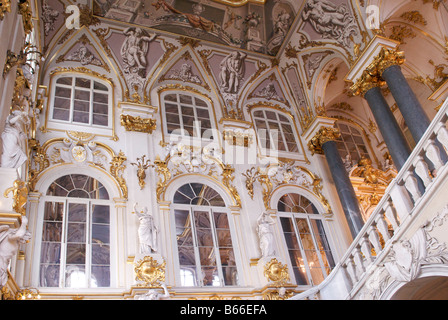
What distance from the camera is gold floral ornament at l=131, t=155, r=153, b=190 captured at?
1035 cm

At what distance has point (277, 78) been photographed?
1482 centimetres

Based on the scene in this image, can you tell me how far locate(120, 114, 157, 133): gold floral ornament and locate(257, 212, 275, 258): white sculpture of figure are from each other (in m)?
3.83

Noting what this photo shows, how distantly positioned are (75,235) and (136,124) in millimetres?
3527

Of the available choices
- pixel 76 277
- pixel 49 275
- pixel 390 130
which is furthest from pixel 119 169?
pixel 390 130

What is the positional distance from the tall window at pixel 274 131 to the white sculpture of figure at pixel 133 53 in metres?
3.92

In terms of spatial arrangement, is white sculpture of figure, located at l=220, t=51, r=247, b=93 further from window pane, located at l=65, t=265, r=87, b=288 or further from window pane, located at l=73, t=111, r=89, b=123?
window pane, located at l=65, t=265, r=87, b=288

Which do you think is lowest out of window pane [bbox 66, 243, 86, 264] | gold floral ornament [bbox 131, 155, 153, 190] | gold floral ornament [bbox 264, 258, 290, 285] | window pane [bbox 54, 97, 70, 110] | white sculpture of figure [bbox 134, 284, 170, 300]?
white sculpture of figure [bbox 134, 284, 170, 300]

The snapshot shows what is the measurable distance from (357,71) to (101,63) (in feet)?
24.0

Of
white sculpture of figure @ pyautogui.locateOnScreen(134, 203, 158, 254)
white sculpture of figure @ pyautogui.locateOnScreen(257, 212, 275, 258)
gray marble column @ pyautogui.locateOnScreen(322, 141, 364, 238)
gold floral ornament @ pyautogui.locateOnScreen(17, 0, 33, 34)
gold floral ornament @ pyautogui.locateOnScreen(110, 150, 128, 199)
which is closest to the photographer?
gold floral ornament @ pyautogui.locateOnScreen(17, 0, 33, 34)

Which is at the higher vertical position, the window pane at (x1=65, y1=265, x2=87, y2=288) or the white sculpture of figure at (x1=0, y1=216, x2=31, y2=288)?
the window pane at (x1=65, y1=265, x2=87, y2=288)

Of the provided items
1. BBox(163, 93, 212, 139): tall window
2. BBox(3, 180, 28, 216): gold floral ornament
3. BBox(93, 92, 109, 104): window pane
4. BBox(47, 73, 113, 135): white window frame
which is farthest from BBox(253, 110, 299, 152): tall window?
BBox(3, 180, 28, 216): gold floral ornament

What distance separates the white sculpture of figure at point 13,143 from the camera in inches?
242

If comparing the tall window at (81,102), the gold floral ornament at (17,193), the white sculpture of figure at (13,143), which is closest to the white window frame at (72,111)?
the tall window at (81,102)

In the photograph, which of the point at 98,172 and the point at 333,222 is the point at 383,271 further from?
the point at 98,172
